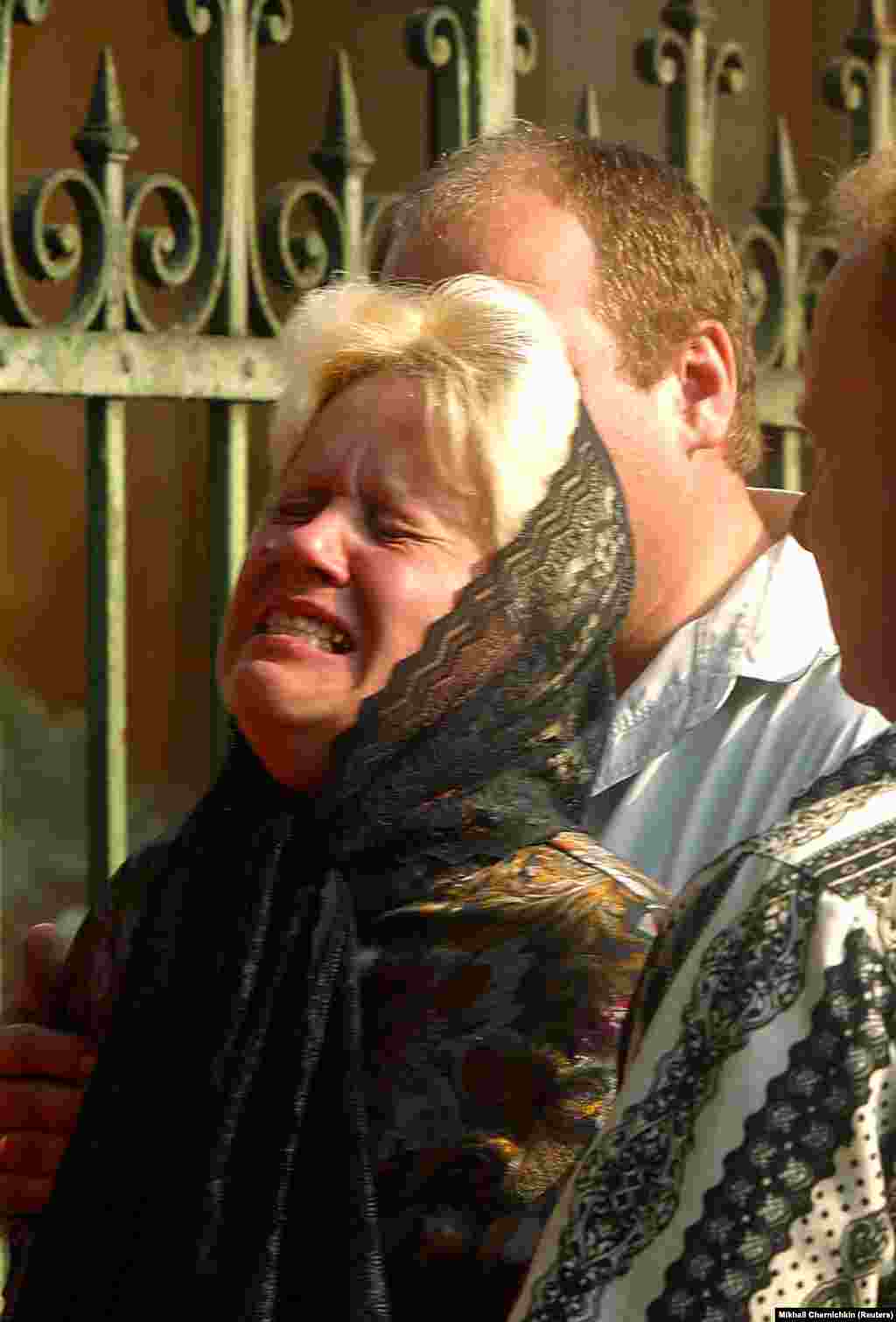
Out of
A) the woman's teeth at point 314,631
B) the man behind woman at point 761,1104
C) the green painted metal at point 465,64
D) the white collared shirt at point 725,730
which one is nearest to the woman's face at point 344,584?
the woman's teeth at point 314,631

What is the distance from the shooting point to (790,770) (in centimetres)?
265

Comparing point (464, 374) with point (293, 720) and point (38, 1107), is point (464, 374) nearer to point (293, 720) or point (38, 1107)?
point (293, 720)

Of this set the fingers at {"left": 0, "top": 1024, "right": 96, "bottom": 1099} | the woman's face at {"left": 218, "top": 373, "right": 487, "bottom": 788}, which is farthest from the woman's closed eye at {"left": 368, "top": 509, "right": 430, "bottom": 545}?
the fingers at {"left": 0, "top": 1024, "right": 96, "bottom": 1099}

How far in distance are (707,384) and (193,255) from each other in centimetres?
67

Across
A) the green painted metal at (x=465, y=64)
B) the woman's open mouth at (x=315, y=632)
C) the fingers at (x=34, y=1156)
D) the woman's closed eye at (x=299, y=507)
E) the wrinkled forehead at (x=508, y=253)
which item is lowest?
the fingers at (x=34, y=1156)

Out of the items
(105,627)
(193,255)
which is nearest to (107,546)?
(105,627)

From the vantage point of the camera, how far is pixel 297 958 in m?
2.08

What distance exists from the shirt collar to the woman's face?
1.96 ft

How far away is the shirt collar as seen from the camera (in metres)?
2.74

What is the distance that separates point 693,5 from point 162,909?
220cm

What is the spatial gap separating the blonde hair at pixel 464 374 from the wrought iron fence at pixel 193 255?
50 centimetres

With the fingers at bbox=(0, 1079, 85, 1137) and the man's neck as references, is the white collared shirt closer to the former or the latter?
the man's neck

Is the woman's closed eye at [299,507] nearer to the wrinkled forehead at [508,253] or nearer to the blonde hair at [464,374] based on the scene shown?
the blonde hair at [464,374]

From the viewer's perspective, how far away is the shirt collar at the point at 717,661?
2.74 metres
